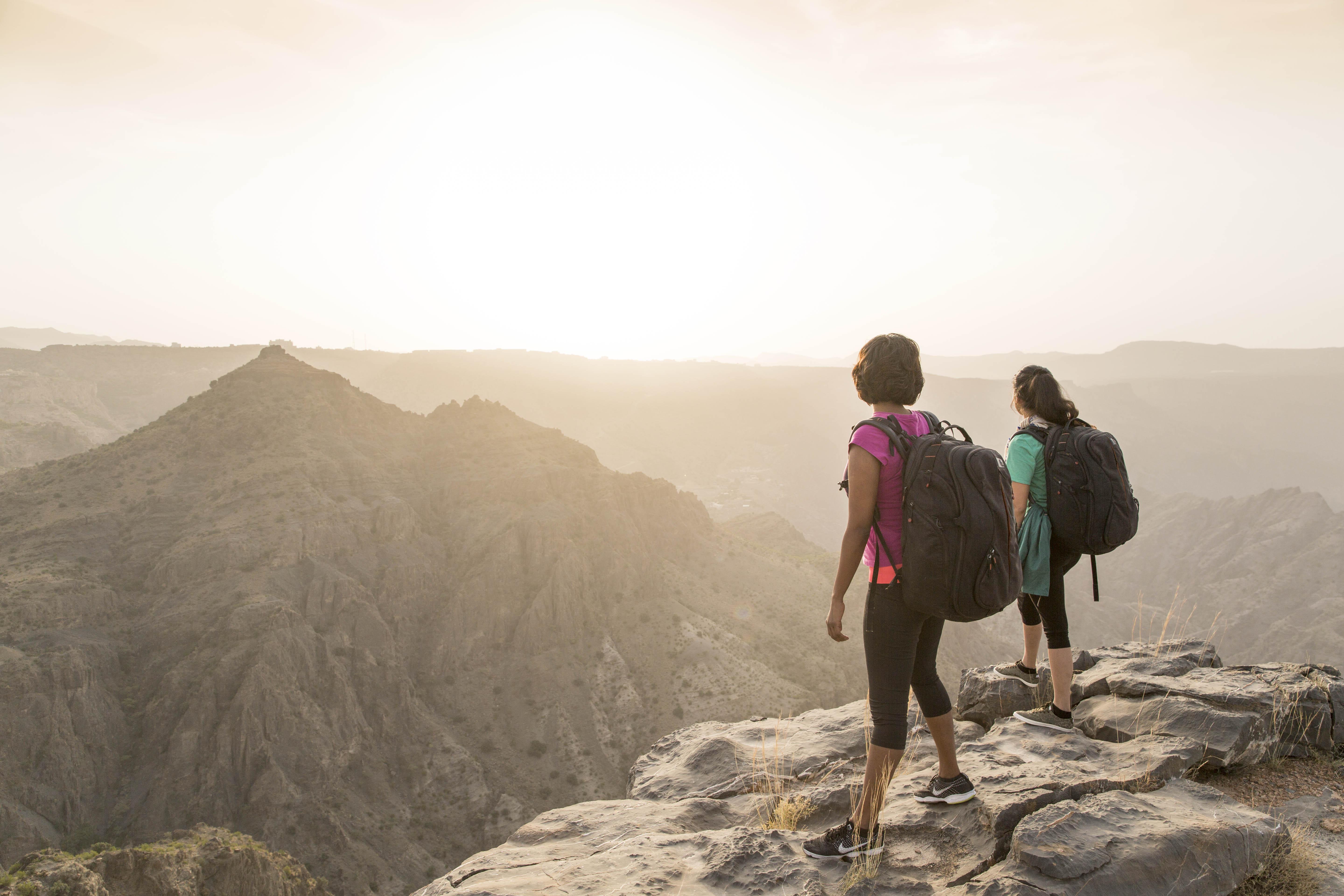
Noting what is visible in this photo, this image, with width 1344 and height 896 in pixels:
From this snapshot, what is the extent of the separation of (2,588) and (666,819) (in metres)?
30.3

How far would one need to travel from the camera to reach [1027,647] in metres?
5.64

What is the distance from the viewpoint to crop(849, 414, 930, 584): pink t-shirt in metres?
3.57

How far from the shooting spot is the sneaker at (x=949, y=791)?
4188 millimetres

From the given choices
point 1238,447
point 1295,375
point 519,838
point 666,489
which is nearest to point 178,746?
point 519,838

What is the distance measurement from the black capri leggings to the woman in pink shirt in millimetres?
1685

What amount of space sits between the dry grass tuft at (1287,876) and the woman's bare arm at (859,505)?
2.59 m

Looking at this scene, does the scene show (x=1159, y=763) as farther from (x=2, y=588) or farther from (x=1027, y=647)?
(x=2, y=588)

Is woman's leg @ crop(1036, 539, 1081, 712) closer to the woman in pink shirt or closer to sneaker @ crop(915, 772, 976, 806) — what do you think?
sneaker @ crop(915, 772, 976, 806)

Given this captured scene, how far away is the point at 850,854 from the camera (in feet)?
12.4

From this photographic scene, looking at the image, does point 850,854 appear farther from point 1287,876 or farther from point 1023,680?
point 1023,680

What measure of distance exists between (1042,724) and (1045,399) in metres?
2.72

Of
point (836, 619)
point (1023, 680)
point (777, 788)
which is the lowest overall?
point (777, 788)

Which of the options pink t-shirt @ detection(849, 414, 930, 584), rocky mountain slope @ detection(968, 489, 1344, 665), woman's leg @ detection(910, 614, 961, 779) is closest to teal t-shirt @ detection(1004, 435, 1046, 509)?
woman's leg @ detection(910, 614, 961, 779)

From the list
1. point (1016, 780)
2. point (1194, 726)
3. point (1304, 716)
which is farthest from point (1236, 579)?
point (1016, 780)
